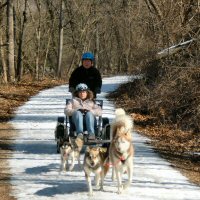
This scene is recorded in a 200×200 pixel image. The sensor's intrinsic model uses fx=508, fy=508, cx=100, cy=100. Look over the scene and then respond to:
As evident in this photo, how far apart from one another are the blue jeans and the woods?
5.97 metres

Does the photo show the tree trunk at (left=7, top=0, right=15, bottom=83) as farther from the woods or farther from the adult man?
the adult man

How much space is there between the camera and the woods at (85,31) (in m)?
17.9

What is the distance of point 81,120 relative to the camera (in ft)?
30.8

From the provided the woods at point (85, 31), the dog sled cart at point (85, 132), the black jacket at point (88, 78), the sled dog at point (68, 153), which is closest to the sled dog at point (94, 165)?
the sled dog at point (68, 153)

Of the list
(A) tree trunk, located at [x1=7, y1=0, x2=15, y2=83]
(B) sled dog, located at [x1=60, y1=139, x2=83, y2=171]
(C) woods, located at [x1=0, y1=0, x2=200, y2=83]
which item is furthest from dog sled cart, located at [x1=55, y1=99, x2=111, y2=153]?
(A) tree trunk, located at [x1=7, y1=0, x2=15, y2=83]

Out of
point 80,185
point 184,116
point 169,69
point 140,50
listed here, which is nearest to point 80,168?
point 80,185

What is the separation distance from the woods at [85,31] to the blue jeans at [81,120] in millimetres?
5969

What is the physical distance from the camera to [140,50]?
19.4 m

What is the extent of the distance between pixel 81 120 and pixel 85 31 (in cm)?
3265

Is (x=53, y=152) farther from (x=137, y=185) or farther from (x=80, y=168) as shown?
(x=137, y=185)

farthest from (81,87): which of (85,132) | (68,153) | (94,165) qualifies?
(94,165)

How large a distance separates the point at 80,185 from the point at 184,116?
24.1 ft

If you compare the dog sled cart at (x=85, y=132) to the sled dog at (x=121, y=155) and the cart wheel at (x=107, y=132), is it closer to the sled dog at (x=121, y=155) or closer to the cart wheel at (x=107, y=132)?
the cart wheel at (x=107, y=132)

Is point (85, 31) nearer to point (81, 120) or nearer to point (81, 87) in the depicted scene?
point (81, 87)
